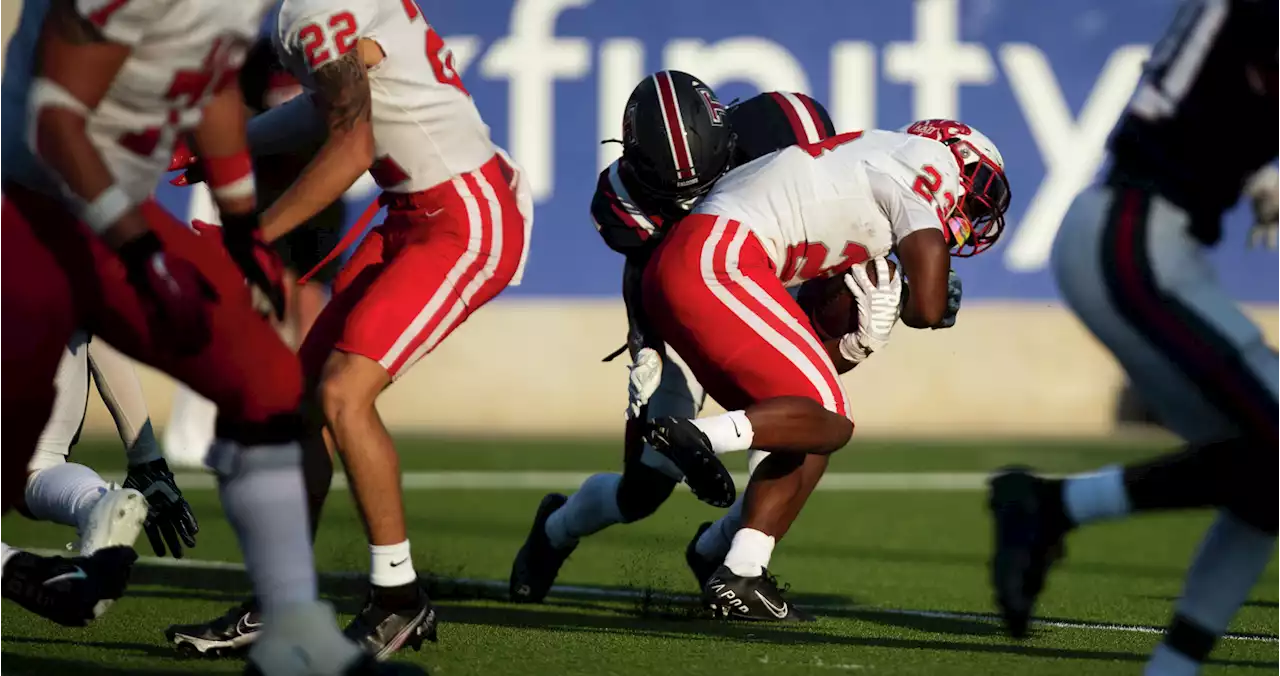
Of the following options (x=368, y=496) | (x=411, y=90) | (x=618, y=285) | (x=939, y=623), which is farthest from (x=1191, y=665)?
(x=618, y=285)

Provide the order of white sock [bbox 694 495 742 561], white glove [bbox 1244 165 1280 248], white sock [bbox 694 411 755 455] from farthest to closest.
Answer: white sock [bbox 694 495 742 561], white sock [bbox 694 411 755 455], white glove [bbox 1244 165 1280 248]

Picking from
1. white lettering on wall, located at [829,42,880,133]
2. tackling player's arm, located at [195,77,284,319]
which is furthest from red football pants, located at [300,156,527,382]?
white lettering on wall, located at [829,42,880,133]

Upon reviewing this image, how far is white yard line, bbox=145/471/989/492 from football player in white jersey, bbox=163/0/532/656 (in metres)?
5.30

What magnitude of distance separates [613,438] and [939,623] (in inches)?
331

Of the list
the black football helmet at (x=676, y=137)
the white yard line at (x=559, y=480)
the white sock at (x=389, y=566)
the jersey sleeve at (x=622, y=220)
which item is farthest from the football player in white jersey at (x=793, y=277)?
the white yard line at (x=559, y=480)

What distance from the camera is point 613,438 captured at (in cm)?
1369

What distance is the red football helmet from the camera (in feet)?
18.1

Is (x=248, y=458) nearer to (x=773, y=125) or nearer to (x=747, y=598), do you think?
(x=747, y=598)

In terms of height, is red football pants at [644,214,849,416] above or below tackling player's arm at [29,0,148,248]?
below

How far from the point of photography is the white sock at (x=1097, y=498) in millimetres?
3764

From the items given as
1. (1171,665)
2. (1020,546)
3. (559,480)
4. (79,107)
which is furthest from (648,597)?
(559,480)

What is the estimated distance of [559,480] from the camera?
10664 millimetres

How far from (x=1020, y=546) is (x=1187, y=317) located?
0.61m

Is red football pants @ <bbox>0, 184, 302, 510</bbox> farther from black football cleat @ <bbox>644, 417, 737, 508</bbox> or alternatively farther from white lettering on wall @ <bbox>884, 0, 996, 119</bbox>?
white lettering on wall @ <bbox>884, 0, 996, 119</bbox>
